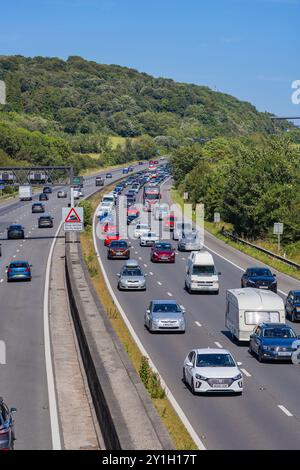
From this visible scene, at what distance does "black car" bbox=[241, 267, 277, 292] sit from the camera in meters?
46.1

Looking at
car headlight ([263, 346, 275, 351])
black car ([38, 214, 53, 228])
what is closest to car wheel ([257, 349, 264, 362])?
car headlight ([263, 346, 275, 351])

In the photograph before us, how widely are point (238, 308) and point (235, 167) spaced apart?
2076 inches

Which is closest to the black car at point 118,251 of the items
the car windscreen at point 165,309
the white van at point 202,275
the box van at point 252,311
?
the white van at point 202,275

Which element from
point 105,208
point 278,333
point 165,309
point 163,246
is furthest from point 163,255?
point 105,208

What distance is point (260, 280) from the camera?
4628cm

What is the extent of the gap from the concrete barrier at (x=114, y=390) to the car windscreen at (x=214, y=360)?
2131 mm

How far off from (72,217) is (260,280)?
62.7 ft

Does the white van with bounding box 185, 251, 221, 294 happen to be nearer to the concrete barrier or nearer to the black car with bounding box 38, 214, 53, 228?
the concrete barrier

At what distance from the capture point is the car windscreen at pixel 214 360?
25.2 metres

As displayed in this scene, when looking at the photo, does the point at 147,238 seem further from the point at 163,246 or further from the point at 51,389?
the point at 51,389

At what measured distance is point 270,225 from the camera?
79.0 metres

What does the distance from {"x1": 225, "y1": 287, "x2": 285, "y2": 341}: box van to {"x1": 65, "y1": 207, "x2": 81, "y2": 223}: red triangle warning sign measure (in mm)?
29163
